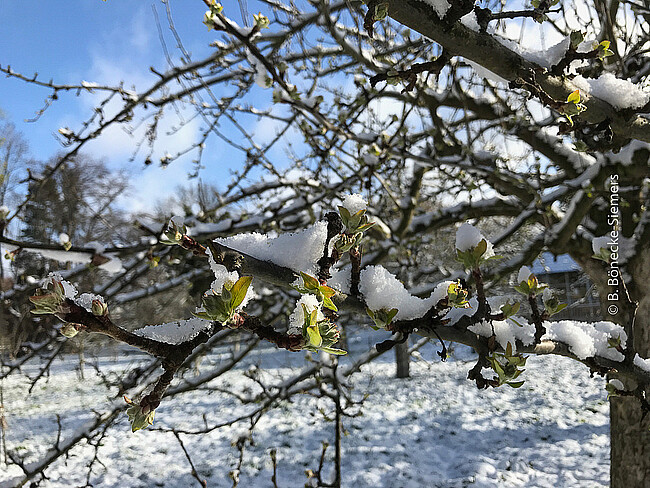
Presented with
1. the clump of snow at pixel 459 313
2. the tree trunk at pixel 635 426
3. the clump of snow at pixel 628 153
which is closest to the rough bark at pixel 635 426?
the tree trunk at pixel 635 426

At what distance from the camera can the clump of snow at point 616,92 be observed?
110 cm

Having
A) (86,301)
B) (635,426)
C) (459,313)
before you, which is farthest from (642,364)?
(635,426)

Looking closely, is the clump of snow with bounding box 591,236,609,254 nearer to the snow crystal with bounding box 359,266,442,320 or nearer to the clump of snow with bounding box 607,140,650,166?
the snow crystal with bounding box 359,266,442,320

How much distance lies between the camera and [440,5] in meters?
0.82

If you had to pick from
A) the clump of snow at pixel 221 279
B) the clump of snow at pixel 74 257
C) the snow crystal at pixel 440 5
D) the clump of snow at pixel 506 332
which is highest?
the snow crystal at pixel 440 5

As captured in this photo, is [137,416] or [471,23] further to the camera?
[471,23]

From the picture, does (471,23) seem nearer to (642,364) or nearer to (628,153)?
(642,364)

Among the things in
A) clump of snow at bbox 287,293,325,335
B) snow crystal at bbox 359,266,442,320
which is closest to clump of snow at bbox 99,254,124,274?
snow crystal at bbox 359,266,442,320

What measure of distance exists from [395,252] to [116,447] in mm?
5440

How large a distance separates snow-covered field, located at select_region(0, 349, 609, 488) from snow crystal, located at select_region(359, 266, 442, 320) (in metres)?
3.55

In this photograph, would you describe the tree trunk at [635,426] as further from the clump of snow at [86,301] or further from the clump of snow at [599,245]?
the clump of snow at [86,301]

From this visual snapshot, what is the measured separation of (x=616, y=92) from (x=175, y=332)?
4.34 ft

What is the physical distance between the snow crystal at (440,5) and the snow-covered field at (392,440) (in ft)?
12.8

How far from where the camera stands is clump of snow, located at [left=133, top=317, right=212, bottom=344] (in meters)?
0.67
